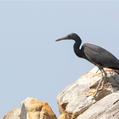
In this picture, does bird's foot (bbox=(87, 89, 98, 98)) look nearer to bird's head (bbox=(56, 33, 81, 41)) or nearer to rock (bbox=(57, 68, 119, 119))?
rock (bbox=(57, 68, 119, 119))

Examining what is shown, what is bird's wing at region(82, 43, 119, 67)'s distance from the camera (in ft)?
84.9

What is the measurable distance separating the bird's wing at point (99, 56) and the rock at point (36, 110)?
275 centimetres

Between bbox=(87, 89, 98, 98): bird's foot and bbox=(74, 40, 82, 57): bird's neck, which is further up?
bbox=(74, 40, 82, 57): bird's neck

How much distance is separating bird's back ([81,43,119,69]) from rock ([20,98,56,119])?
9.01 feet

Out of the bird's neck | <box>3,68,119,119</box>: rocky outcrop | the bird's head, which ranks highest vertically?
the bird's head

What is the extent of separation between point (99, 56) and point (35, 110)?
347cm

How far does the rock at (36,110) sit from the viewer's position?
2598 cm

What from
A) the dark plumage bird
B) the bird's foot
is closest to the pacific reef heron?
the dark plumage bird

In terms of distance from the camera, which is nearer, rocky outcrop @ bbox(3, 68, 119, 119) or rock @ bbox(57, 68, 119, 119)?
rocky outcrop @ bbox(3, 68, 119, 119)

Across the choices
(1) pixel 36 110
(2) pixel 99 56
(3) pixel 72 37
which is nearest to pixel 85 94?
(2) pixel 99 56

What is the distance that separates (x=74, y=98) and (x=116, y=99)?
10.8 feet

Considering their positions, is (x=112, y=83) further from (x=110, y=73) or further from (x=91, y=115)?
(x=91, y=115)

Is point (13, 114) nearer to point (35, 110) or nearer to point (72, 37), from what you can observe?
point (35, 110)

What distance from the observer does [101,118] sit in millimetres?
20828
